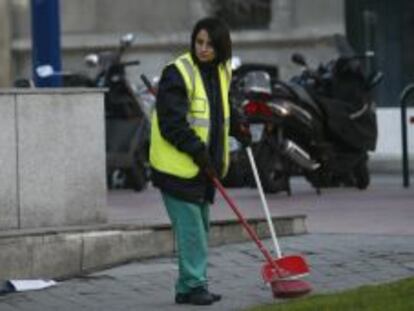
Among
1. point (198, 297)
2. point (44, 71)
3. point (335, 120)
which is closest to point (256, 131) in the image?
point (335, 120)

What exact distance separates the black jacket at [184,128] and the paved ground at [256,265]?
693mm

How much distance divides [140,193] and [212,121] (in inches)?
289

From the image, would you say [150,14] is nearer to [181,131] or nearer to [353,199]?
[353,199]

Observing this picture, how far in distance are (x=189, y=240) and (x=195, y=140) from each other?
2.01ft

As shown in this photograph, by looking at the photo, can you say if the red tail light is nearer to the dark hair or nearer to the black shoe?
the dark hair

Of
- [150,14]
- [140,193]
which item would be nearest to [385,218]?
[140,193]

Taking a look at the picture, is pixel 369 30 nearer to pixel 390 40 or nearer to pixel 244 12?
pixel 390 40

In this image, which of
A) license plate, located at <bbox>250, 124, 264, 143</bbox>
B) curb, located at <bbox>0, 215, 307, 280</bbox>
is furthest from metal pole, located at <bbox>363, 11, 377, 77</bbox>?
curb, located at <bbox>0, 215, 307, 280</bbox>

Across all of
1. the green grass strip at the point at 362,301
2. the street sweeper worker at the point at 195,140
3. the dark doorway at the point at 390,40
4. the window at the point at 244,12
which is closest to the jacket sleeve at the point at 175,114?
the street sweeper worker at the point at 195,140

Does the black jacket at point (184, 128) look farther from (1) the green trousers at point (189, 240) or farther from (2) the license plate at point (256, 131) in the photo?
(2) the license plate at point (256, 131)

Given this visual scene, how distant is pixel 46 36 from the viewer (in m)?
12.2

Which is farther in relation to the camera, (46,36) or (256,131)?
(256,131)

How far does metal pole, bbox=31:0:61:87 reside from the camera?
1209 centimetres

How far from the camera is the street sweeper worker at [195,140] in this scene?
8.21 meters
